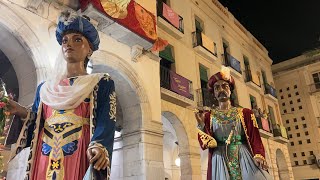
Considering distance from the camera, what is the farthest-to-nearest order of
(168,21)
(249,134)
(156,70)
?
(168,21)
(156,70)
(249,134)

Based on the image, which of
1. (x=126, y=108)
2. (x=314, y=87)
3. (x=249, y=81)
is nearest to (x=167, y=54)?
(x=126, y=108)

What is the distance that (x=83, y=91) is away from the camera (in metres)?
2.19

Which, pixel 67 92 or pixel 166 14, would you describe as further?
pixel 166 14

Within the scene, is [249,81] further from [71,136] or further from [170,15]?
[71,136]

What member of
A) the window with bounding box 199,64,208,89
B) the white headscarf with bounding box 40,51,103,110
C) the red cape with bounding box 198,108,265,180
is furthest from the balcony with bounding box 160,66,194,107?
the white headscarf with bounding box 40,51,103,110

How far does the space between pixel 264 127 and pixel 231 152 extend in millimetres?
13288

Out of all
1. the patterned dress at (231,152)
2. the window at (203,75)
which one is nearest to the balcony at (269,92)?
the window at (203,75)

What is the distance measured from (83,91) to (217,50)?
13.8 meters

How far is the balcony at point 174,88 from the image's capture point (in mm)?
10289

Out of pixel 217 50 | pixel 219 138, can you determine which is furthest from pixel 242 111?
pixel 217 50

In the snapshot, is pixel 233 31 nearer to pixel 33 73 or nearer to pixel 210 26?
pixel 210 26

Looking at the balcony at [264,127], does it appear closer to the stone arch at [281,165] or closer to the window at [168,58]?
the stone arch at [281,165]

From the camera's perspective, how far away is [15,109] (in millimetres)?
2287

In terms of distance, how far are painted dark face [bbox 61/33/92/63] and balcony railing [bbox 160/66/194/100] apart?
7.86 m
